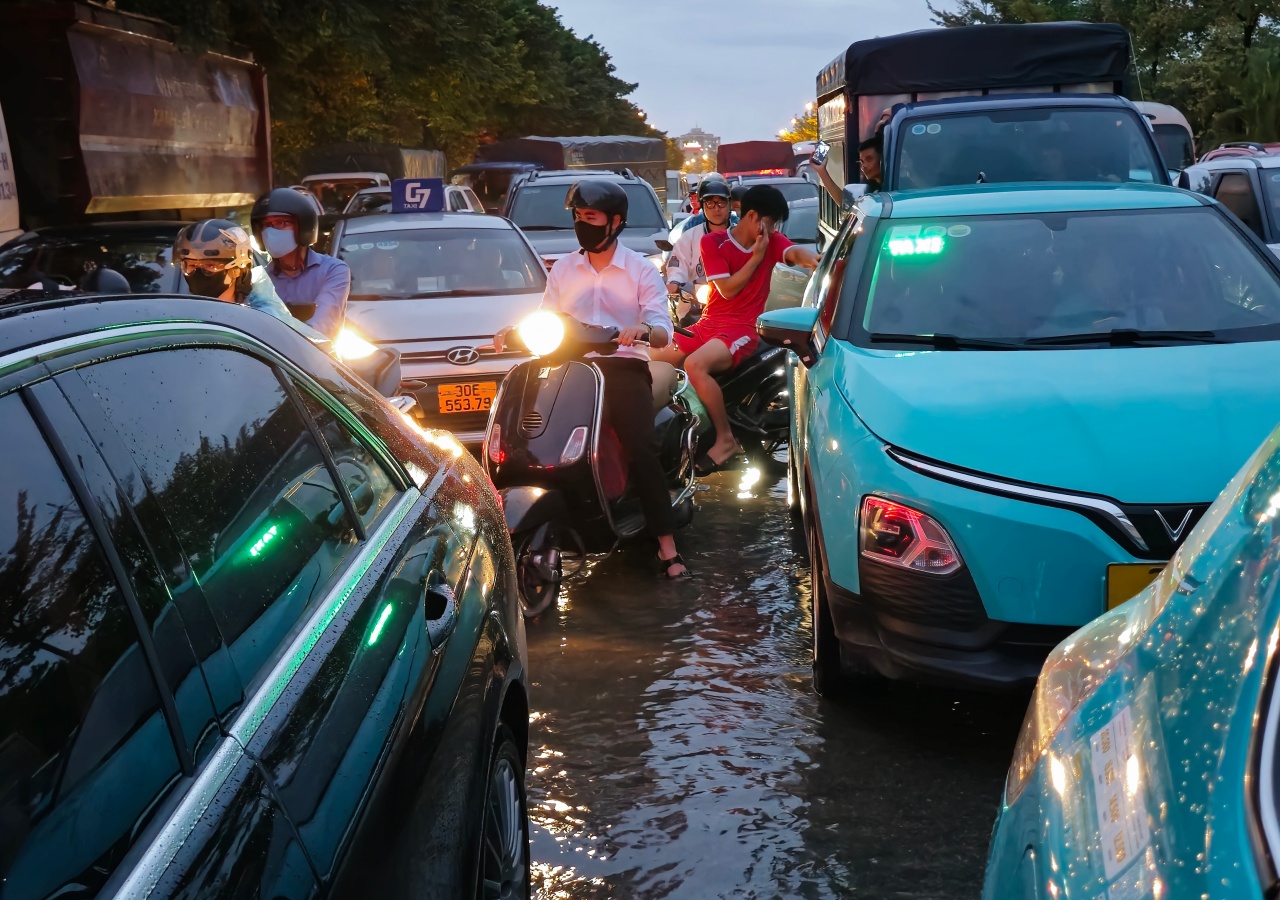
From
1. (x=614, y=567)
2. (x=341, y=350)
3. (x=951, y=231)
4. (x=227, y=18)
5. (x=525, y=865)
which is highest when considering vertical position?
(x=227, y=18)

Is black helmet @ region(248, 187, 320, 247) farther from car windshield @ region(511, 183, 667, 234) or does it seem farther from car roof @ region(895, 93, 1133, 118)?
car windshield @ region(511, 183, 667, 234)

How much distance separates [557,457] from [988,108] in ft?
17.9

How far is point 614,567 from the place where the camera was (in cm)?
742

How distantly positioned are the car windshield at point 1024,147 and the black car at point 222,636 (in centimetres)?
770

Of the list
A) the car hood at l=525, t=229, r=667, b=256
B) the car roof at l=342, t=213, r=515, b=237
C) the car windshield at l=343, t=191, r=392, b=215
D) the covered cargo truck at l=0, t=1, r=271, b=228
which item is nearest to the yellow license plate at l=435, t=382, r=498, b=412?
the car roof at l=342, t=213, r=515, b=237

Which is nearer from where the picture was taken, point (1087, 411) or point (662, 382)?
point (1087, 411)

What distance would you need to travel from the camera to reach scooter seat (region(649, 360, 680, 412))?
7336 millimetres

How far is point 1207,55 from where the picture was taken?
1724 inches

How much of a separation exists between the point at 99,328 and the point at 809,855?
269 centimetres

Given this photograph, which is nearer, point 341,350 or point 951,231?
point 951,231

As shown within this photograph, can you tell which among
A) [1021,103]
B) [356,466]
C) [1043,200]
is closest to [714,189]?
[1021,103]

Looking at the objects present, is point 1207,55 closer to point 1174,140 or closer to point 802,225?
point 1174,140

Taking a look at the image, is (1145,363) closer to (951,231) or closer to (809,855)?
(951,231)

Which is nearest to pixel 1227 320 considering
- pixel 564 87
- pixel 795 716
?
Result: pixel 795 716
